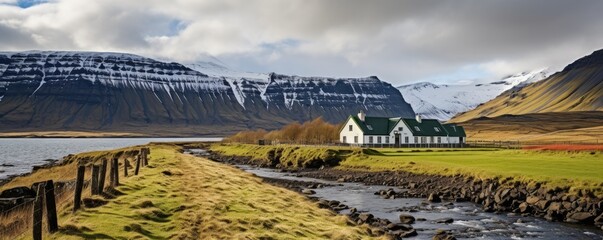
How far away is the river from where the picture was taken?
96.4 feet

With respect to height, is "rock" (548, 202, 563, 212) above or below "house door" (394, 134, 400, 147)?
below

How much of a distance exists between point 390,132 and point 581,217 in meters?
88.5

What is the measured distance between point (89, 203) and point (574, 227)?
94.0ft

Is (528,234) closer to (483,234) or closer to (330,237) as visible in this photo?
(483,234)

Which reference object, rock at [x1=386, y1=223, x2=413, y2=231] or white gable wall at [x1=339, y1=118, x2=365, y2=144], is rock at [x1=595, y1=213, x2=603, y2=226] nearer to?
rock at [x1=386, y1=223, x2=413, y2=231]

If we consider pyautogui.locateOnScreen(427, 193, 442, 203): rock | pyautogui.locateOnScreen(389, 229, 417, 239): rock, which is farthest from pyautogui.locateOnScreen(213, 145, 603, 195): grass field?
pyautogui.locateOnScreen(389, 229, 417, 239): rock

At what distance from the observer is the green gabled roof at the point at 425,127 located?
123188 mm

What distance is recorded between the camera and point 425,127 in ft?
417

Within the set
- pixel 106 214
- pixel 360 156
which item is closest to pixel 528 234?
pixel 106 214

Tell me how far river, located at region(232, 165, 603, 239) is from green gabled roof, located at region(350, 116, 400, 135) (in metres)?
71.3

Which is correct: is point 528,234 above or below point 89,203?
below

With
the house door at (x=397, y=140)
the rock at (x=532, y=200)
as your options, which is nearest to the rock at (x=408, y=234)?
the rock at (x=532, y=200)

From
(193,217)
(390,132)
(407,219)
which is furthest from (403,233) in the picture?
(390,132)

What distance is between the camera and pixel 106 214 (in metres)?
21.0
